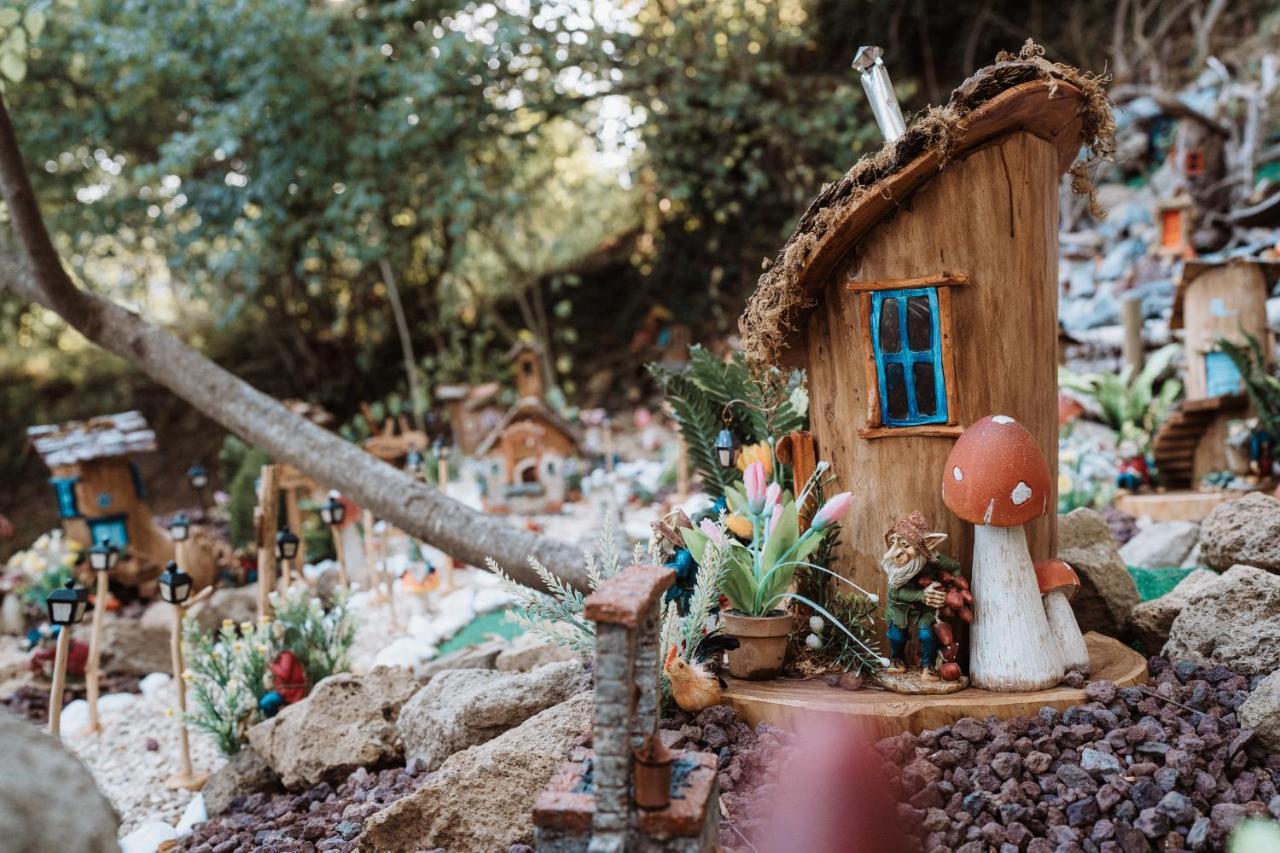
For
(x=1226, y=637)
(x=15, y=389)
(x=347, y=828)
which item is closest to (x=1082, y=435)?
(x=1226, y=637)

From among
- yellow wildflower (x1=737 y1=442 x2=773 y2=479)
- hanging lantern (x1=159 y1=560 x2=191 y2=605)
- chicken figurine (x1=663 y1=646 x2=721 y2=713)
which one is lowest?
chicken figurine (x1=663 y1=646 x2=721 y2=713)

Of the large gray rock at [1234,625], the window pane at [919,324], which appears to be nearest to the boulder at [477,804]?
the window pane at [919,324]

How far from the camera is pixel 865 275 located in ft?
9.90

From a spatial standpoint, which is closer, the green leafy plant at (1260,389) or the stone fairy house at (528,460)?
the green leafy plant at (1260,389)

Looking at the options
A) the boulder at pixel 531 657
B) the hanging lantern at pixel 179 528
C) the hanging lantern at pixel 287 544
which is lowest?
the boulder at pixel 531 657

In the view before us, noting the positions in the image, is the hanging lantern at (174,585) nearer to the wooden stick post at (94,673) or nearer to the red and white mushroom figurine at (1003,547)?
the wooden stick post at (94,673)

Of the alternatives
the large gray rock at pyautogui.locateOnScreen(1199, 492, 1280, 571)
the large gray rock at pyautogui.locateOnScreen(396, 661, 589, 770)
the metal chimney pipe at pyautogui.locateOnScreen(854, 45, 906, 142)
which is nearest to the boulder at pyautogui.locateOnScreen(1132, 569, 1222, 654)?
the large gray rock at pyautogui.locateOnScreen(1199, 492, 1280, 571)

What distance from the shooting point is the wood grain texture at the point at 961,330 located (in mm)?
2947

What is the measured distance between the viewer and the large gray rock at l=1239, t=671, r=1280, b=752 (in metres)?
2.46

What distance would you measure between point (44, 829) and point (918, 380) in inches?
98.8

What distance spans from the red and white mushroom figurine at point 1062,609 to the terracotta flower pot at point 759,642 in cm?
81

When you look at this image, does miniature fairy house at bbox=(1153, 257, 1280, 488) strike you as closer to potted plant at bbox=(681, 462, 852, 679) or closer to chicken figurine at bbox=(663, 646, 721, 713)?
potted plant at bbox=(681, 462, 852, 679)

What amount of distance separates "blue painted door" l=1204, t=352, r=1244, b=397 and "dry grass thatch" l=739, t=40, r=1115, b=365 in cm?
381

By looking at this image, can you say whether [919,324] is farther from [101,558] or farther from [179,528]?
[101,558]
